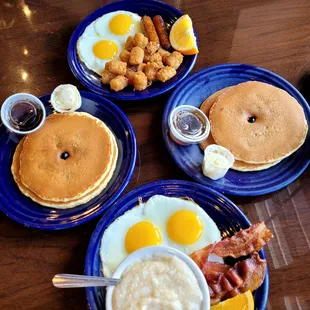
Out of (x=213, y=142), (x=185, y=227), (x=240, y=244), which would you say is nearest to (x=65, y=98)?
(x=213, y=142)

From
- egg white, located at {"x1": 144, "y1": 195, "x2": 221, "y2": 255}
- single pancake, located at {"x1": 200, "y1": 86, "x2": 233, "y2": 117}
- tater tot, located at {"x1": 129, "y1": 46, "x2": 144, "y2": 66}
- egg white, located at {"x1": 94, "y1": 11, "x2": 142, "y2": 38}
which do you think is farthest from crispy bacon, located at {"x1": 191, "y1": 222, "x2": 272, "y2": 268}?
egg white, located at {"x1": 94, "y1": 11, "x2": 142, "y2": 38}

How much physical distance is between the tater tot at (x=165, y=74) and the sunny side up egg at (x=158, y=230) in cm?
68

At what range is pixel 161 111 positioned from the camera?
206 cm

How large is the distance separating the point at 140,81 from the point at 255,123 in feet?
2.07

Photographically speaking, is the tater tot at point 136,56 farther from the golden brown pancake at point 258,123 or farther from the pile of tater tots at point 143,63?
the golden brown pancake at point 258,123

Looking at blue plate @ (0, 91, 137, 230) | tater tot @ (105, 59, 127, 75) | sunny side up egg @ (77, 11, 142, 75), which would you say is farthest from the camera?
sunny side up egg @ (77, 11, 142, 75)

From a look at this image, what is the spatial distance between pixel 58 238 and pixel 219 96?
1072 mm

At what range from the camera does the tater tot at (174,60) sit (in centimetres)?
208

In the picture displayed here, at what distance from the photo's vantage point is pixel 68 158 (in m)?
1.83

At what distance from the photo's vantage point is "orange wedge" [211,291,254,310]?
4.80 feet

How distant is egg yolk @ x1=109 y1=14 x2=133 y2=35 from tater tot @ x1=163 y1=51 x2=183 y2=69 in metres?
0.33

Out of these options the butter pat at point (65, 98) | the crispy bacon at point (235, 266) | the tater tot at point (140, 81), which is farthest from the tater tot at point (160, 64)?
A: the crispy bacon at point (235, 266)

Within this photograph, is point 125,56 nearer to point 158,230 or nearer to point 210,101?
point 210,101

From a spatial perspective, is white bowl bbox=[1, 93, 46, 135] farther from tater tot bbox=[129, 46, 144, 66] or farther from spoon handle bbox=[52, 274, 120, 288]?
spoon handle bbox=[52, 274, 120, 288]
